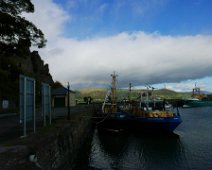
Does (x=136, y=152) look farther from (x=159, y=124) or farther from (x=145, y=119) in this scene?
(x=145, y=119)

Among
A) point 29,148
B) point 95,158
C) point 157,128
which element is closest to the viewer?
point 29,148

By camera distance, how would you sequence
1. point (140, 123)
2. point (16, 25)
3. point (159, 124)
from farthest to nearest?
1. point (140, 123)
2. point (159, 124)
3. point (16, 25)

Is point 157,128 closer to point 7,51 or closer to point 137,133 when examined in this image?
point 137,133

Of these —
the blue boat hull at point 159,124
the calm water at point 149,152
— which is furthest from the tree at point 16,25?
the blue boat hull at point 159,124

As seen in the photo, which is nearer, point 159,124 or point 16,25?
point 16,25

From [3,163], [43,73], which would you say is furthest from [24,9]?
[43,73]

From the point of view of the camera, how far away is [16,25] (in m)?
28.1

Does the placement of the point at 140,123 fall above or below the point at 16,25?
below

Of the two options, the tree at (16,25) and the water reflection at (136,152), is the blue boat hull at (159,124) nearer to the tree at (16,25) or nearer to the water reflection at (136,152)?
the water reflection at (136,152)

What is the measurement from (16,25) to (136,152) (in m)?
14.4

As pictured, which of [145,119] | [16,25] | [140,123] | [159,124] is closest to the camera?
[16,25]

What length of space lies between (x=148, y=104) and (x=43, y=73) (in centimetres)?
4759

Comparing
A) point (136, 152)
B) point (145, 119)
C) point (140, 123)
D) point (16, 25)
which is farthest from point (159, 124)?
point (16, 25)

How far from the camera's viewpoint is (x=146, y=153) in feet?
90.8
